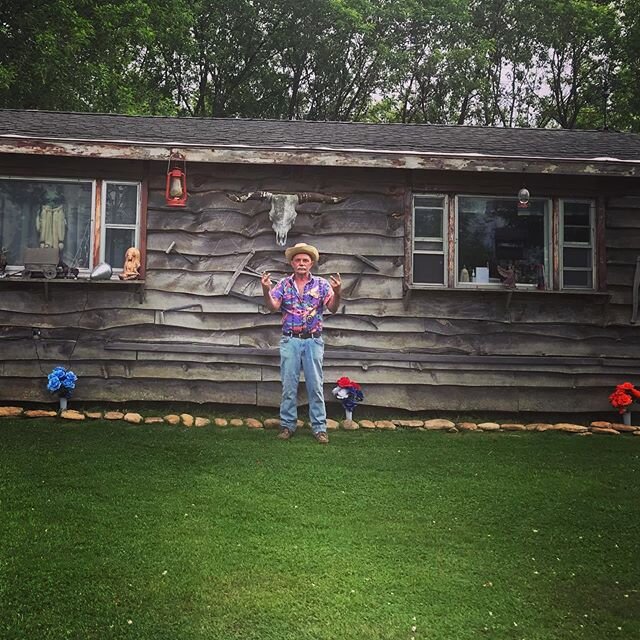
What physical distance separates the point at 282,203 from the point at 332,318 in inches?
51.6

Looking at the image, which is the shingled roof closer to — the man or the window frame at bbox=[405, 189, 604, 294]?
the window frame at bbox=[405, 189, 604, 294]

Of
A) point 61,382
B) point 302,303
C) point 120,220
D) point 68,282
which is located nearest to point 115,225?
point 120,220

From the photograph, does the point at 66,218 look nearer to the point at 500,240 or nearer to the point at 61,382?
the point at 61,382

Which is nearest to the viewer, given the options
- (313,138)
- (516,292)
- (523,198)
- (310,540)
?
(310,540)

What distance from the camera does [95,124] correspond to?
731cm

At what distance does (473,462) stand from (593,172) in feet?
10.7

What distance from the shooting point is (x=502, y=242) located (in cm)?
659

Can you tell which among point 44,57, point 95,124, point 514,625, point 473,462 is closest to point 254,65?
point 44,57

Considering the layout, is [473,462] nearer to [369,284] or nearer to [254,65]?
[369,284]

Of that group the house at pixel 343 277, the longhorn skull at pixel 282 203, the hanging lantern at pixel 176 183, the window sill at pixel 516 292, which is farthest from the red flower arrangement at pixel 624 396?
the hanging lantern at pixel 176 183

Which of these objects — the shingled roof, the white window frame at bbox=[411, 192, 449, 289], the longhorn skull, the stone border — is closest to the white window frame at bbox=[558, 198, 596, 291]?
the shingled roof

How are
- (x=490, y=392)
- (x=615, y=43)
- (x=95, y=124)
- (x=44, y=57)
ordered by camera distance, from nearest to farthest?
(x=490, y=392)
(x=95, y=124)
(x=44, y=57)
(x=615, y=43)

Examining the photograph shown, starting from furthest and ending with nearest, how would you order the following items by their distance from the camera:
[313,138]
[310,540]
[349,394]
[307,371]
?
[313,138] → [349,394] → [307,371] → [310,540]

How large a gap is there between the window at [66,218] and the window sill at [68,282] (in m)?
0.25
